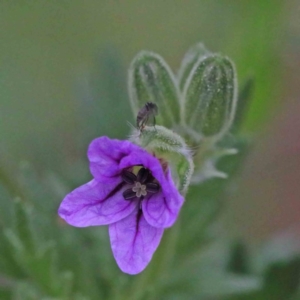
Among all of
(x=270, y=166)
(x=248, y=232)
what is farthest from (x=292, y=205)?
(x=270, y=166)

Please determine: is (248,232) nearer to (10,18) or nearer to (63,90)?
(63,90)

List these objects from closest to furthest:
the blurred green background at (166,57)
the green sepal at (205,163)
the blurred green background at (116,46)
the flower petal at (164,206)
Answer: the flower petal at (164,206), the green sepal at (205,163), the blurred green background at (166,57), the blurred green background at (116,46)

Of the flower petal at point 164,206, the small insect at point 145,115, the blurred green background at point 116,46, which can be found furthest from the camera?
the blurred green background at point 116,46

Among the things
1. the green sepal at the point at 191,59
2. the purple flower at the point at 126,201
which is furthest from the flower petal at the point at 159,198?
the green sepal at the point at 191,59

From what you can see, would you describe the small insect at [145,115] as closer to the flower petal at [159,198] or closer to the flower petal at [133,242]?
the flower petal at [159,198]

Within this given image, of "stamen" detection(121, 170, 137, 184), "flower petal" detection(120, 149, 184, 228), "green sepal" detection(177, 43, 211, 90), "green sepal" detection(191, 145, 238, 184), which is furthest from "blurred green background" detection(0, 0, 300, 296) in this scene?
"flower petal" detection(120, 149, 184, 228)

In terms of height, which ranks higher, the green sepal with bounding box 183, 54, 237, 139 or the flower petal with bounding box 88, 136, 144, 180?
the green sepal with bounding box 183, 54, 237, 139

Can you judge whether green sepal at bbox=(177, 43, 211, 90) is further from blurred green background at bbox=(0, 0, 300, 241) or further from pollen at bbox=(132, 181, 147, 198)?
blurred green background at bbox=(0, 0, 300, 241)
